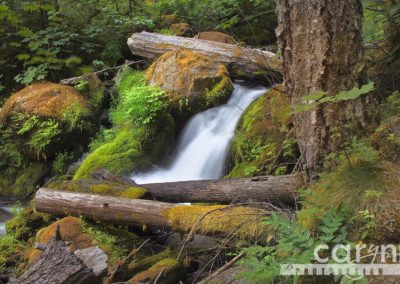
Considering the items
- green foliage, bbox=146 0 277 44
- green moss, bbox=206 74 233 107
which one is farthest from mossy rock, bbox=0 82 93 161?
green foliage, bbox=146 0 277 44

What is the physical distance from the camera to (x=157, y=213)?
433 centimetres

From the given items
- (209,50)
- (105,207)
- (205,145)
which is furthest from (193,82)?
(105,207)

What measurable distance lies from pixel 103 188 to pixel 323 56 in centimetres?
302

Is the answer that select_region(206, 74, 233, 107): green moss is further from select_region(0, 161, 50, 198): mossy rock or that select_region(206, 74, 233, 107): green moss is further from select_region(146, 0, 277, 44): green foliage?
select_region(0, 161, 50, 198): mossy rock

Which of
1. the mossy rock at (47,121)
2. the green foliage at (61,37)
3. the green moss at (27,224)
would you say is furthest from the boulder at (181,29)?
the green moss at (27,224)

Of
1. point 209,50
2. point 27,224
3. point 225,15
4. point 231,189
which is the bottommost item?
point 27,224

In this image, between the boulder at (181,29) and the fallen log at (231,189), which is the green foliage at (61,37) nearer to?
the boulder at (181,29)

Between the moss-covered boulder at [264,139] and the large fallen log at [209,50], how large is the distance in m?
1.46

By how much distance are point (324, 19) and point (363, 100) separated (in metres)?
0.70

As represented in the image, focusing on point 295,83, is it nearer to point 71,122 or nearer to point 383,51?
point 383,51

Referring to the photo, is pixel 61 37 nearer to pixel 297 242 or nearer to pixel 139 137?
pixel 139 137

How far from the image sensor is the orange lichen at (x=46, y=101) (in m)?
8.48

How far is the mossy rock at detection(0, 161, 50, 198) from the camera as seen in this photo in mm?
8336

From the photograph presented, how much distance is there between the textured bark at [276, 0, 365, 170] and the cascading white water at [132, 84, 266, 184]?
3.01m
